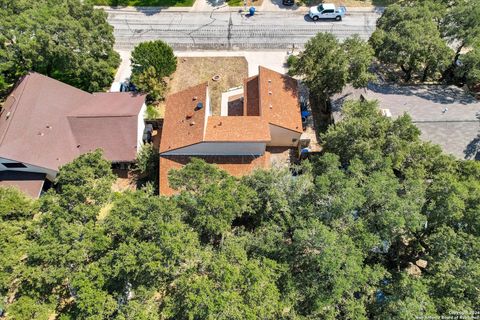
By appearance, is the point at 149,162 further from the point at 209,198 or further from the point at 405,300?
the point at 405,300

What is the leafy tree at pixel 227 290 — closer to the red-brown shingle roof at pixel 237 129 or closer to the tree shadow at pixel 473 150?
the red-brown shingle roof at pixel 237 129

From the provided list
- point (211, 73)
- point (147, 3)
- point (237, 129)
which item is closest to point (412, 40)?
point (237, 129)

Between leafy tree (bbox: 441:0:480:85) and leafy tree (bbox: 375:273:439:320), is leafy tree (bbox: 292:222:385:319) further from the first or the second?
leafy tree (bbox: 441:0:480:85)

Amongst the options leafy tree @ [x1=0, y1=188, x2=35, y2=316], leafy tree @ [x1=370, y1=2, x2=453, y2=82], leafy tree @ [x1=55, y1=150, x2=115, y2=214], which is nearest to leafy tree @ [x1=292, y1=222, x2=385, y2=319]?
leafy tree @ [x1=55, y1=150, x2=115, y2=214]

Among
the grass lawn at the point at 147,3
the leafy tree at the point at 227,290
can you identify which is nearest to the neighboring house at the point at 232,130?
the leafy tree at the point at 227,290

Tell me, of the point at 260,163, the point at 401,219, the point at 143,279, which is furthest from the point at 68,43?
the point at 401,219

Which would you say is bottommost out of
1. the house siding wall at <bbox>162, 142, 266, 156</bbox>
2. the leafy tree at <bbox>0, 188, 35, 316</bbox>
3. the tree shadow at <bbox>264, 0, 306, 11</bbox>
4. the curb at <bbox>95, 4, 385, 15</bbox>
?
the leafy tree at <bbox>0, 188, 35, 316</bbox>
